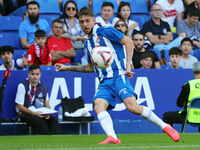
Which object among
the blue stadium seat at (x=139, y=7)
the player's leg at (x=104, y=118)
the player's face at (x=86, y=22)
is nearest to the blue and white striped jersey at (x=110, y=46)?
the player's face at (x=86, y=22)

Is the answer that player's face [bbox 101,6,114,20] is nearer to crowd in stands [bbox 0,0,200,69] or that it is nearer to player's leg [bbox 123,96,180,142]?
crowd in stands [bbox 0,0,200,69]

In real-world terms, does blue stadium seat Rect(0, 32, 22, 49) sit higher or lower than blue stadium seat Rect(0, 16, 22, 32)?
lower

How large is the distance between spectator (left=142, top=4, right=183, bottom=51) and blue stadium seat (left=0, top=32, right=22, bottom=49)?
11.6ft

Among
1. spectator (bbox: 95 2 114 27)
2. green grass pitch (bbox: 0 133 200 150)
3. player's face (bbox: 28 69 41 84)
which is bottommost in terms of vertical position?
green grass pitch (bbox: 0 133 200 150)

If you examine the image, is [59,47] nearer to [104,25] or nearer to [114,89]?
[104,25]

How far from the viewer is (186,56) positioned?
32.4ft

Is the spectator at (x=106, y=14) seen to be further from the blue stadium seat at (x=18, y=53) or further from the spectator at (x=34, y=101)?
the spectator at (x=34, y=101)

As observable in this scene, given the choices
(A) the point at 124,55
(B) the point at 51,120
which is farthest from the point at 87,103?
(A) the point at 124,55

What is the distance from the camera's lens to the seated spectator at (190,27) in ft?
35.9

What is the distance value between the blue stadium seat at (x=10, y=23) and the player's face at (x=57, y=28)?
1.61 m

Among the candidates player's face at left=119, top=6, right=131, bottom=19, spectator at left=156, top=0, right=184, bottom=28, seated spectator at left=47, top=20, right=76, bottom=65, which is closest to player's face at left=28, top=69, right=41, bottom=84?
seated spectator at left=47, top=20, right=76, bottom=65

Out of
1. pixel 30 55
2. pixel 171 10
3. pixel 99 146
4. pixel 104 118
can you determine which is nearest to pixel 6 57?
pixel 30 55

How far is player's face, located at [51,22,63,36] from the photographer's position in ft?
31.2

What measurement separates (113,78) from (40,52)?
13.4 ft
